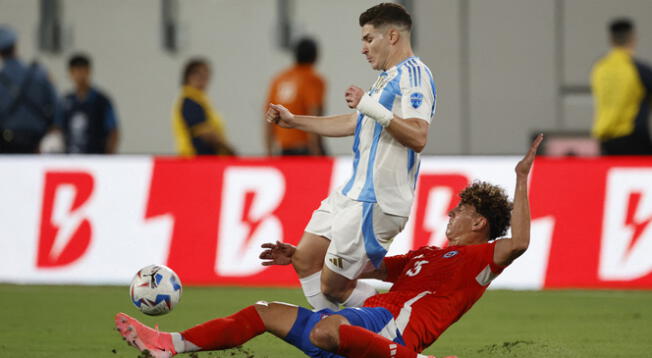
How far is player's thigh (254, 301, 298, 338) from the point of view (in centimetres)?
550

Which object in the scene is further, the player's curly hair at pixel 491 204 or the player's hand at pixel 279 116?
the player's hand at pixel 279 116

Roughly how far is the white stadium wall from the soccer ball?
14.0ft

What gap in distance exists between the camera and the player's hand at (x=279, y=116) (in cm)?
632

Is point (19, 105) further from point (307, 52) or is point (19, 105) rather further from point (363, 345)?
point (363, 345)

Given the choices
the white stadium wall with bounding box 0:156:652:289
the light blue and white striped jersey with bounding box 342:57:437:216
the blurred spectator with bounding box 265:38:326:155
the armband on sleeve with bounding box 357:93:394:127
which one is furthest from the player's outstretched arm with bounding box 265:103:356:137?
the blurred spectator with bounding box 265:38:326:155

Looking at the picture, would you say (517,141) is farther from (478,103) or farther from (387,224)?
(387,224)

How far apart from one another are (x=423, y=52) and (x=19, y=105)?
6.02 m

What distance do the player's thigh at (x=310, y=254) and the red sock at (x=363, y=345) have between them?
102cm

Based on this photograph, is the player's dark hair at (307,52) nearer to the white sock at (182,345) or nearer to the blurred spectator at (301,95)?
the blurred spectator at (301,95)

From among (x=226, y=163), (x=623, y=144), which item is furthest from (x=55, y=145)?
(x=623, y=144)

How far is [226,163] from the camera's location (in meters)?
10.7

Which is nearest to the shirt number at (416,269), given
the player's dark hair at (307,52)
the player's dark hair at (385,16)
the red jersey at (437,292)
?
the red jersey at (437,292)

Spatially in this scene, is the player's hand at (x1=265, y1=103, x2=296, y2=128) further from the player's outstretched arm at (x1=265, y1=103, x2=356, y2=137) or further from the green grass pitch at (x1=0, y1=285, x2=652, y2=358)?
the green grass pitch at (x1=0, y1=285, x2=652, y2=358)

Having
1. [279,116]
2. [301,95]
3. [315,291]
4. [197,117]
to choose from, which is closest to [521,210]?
[315,291]
